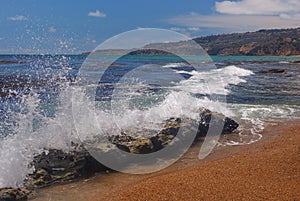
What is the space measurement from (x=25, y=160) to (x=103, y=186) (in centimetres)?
165

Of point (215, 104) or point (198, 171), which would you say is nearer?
point (198, 171)

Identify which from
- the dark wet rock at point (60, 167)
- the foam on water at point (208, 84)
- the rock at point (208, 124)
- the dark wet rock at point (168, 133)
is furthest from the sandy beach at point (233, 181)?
the foam on water at point (208, 84)

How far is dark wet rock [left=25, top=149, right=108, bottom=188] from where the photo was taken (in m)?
5.97

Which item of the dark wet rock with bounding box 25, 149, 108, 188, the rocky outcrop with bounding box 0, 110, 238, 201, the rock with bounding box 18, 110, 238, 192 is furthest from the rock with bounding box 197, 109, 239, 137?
the dark wet rock with bounding box 25, 149, 108, 188

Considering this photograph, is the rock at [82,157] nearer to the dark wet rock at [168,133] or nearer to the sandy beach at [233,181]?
the dark wet rock at [168,133]

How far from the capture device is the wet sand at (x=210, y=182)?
4.91m

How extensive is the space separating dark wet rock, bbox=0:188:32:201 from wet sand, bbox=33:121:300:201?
0.23m

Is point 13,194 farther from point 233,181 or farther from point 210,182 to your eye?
point 233,181

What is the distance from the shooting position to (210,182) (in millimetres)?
5348

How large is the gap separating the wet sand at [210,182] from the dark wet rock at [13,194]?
0.23 m

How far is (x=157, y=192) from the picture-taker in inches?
201

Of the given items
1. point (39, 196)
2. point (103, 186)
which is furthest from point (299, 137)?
point (39, 196)

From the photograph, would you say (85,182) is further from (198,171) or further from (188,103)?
(188,103)

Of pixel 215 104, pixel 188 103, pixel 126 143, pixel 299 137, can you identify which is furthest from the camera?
pixel 215 104
